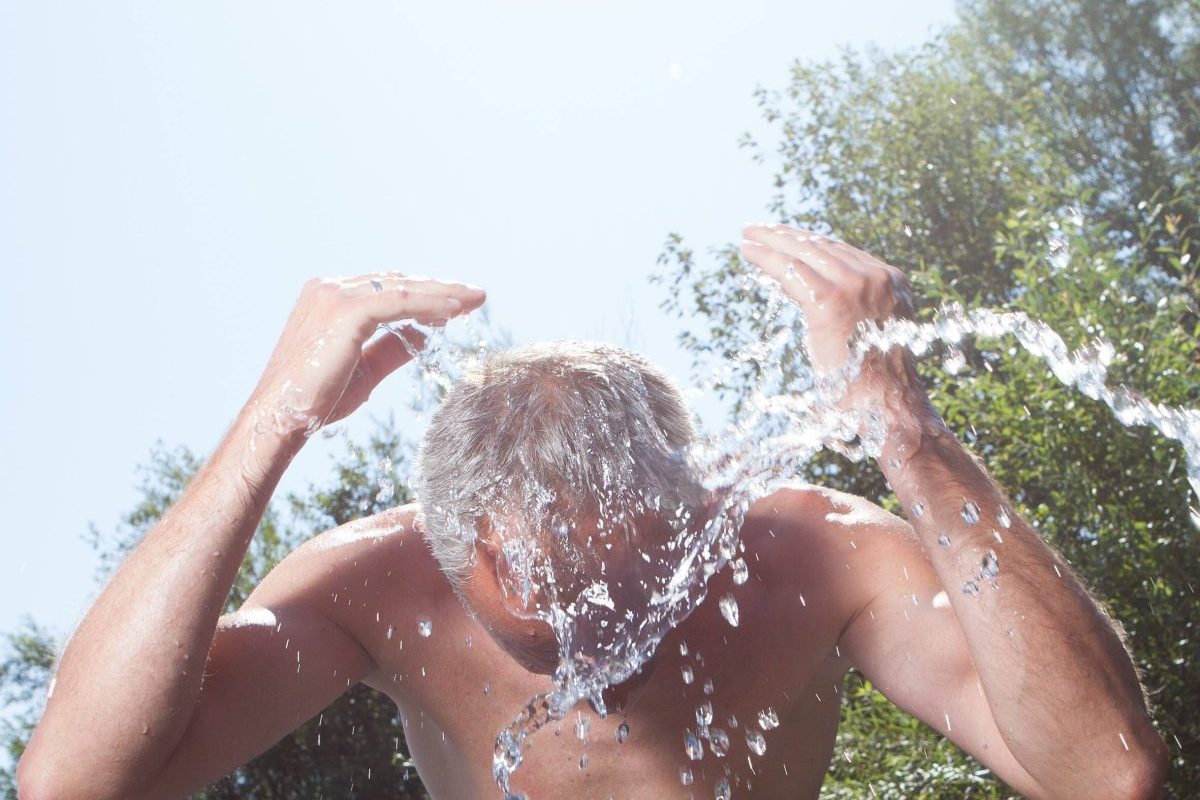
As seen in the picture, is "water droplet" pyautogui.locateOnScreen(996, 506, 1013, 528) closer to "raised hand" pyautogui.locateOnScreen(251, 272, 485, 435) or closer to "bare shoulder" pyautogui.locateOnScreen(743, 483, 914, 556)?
"bare shoulder" pyautogui.locateOnScreen(743, 483, 914, 556)

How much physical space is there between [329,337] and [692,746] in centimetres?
111

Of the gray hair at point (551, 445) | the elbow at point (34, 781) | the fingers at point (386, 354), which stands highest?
the fingers at point (386, 354)

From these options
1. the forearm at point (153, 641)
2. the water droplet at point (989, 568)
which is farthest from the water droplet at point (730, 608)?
the forearm at point (153, 641)

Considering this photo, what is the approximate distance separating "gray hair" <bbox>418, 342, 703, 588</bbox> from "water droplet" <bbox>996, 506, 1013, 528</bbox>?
1.92 ft

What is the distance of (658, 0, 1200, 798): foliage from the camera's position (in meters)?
4.65

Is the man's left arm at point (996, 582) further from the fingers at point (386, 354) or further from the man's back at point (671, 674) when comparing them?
the fingers at point (386, 354)

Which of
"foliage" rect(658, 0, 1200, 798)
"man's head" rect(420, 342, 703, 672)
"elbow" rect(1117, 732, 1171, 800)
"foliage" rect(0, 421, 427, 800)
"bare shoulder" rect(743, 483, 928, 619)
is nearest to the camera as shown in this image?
"elbow" rect(1117, 732, 1171, 800)

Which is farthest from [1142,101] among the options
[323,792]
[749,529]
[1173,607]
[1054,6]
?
[749,529]

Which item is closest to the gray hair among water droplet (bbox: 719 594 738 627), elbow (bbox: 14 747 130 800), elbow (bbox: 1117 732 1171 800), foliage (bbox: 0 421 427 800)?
water droplet (bbox: 719 594 738 627)

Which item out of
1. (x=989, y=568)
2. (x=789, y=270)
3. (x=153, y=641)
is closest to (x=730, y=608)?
(x=989, y=568)

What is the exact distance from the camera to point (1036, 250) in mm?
5820

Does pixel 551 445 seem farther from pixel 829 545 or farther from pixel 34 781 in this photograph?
pixel 34 781

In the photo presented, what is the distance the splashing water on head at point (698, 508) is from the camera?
1802 mm

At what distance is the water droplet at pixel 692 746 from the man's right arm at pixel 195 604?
854 mm
